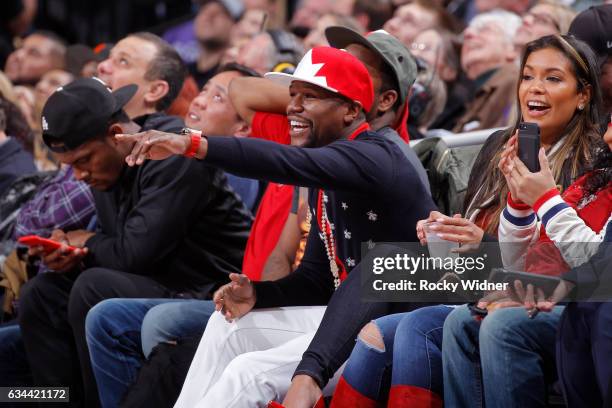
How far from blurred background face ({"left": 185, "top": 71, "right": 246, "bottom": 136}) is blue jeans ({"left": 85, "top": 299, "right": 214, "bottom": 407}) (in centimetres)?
96

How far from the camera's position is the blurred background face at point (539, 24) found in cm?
525

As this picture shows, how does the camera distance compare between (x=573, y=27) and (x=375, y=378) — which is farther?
(x=573, y=27)

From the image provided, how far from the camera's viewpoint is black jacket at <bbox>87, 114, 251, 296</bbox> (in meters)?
4.20

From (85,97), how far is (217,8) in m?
3.83

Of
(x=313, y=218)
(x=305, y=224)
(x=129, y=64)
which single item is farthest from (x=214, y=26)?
(x=313, y=218)

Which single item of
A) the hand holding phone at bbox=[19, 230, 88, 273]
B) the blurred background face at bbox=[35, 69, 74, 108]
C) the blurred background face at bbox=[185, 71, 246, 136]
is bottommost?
the blurred background face at bbox=[35, 69, 74, 108]

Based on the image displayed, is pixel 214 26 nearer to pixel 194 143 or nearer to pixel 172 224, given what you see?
pixel 172 224

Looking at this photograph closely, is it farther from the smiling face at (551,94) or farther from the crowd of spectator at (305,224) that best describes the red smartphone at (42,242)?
the smiling face at (551,94)

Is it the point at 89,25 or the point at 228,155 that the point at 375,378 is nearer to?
the point at 228,155

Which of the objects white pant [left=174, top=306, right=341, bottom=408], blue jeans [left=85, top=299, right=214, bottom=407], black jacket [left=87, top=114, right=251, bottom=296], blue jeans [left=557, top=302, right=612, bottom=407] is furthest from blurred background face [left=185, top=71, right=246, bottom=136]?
blue jeans [left=557, top=302, right=612, bottom=407]

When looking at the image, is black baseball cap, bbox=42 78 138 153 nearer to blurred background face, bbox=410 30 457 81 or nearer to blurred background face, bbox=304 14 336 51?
blurred background face, bbox=304 14 336 51

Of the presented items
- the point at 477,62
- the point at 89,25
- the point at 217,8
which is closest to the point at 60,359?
the point at 477,62

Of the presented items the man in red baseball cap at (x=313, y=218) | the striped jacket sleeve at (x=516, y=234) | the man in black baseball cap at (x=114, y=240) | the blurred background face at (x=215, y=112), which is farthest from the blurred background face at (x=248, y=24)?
the striped jacket sleeve at (x=516, y=234)

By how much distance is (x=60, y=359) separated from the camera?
168 inches
